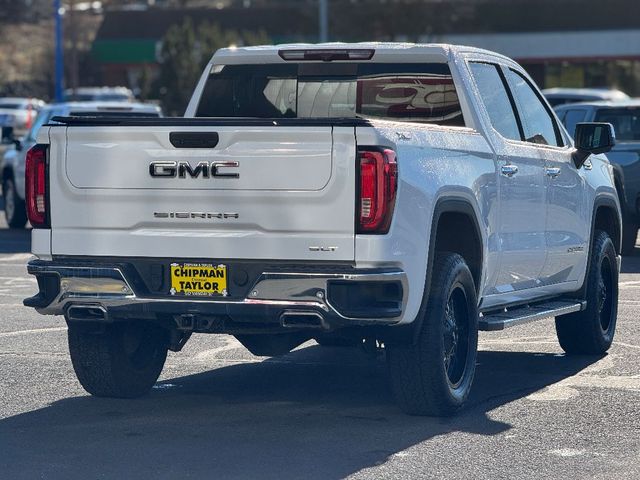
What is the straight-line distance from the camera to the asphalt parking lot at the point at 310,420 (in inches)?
281

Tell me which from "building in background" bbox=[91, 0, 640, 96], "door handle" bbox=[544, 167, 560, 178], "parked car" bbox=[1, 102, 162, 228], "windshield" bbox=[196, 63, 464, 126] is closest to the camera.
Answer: "windshield" bbox=[196, 63, 464, 126]

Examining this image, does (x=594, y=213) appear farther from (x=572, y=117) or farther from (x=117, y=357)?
(x=572, y=117)

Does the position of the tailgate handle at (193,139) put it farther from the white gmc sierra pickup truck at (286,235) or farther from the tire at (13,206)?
the tire at (13,206)

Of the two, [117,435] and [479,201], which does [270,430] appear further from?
[479,201]

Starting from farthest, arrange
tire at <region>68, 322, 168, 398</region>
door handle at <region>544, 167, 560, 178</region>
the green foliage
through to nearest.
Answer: the green foliage → door handle at <region>544, 167, 560, 178</region> → tire at <region>68, 322, 168, 398</region>

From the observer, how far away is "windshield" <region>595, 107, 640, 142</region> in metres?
19.1

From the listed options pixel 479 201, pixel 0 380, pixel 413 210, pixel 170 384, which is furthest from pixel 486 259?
pixel 0 380

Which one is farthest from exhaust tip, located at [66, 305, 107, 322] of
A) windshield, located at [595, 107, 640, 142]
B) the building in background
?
the building in background

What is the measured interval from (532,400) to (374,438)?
1.48 m

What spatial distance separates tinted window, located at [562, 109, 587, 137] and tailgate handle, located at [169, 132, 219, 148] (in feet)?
39.6

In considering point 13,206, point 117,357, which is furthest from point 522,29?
point 117,357

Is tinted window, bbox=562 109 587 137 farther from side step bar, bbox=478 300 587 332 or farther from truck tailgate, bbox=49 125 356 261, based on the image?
truck tailgate, bbox=49 125 356 261

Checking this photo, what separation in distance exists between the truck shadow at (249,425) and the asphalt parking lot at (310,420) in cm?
1

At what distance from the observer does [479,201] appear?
8758mm
